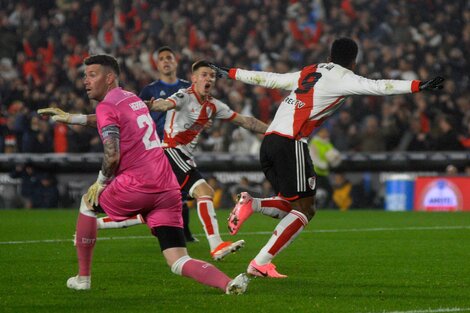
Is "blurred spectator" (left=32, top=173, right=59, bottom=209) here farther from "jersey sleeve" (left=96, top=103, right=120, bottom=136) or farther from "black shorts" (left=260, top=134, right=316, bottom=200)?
"jersey sleeve" (left=96, top=103, right=120, bottom=136)

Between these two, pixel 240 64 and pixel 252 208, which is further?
pixel 240 64

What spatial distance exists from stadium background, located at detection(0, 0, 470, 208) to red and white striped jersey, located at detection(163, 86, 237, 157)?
1091cm

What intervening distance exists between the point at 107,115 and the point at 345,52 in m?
2.80

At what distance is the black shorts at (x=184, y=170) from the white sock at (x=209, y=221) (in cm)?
30

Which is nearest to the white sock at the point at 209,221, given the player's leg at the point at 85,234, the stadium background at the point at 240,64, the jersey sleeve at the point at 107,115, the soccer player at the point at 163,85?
the soccer player at the point at 163,85

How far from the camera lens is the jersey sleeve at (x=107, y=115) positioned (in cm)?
814

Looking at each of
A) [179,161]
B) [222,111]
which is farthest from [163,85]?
[179,161]

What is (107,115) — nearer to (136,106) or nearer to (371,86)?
(136,106)

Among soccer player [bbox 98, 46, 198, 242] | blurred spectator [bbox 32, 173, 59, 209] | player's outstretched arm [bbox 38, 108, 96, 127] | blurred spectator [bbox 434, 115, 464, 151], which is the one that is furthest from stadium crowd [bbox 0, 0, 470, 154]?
player's outstretched arm [bbox 38, 108, 96, 127]

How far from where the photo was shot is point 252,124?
1234 centimetres

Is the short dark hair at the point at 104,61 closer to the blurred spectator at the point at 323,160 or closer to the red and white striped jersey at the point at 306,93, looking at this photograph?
the red and white striped jersey at the point at 306,93

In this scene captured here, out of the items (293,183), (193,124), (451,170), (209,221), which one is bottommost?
(451,170)

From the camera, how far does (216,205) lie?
24.2 m

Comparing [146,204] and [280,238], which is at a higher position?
[146,204]
